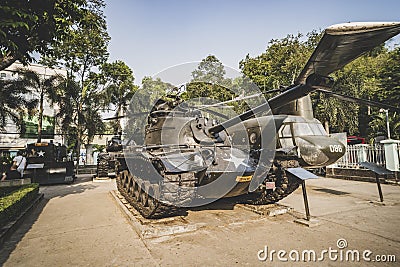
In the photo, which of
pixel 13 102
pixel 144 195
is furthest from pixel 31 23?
pixel 13 102

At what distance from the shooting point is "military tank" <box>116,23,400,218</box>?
3191 millimetres

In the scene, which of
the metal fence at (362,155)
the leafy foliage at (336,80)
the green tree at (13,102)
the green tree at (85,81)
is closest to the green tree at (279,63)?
the leafy foliage at (336,80)

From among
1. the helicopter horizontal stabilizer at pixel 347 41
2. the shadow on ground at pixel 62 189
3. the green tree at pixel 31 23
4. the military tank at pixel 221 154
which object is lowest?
the shadow on ground at pixel 62 189

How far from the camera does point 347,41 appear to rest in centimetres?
295

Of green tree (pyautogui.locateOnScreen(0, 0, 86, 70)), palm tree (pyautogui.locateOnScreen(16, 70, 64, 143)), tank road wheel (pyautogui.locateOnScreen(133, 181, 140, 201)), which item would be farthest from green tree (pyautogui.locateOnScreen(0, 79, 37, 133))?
tank road wheel (pyautogui.locateOnScreen(133, 181, 140, 201))

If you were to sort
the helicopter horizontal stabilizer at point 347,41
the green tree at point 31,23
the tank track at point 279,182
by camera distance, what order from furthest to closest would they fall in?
the tank track at point 279,182, the green tree at point 31,23, the helicopter horizontal stabilizer at point 347,41

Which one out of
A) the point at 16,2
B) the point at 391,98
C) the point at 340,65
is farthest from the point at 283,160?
the point at 391,98

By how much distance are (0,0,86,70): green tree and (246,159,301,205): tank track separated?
5953 mm

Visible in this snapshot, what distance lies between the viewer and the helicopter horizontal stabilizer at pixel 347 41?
2.76 m

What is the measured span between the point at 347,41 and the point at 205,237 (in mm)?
3711

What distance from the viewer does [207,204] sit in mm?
7199

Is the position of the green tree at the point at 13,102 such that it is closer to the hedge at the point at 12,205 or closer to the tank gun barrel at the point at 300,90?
the hedge at the point at 12,205

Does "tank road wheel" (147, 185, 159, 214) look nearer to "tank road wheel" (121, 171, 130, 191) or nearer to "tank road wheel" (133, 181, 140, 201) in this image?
"tank road wheel" (133, 181, 140, 201)

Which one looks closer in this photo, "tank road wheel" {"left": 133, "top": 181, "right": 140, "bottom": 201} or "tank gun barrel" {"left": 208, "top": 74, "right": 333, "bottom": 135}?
"tank gun barrel" {"left": 208, "top": 74, "right": 333, "bottom": 135}
